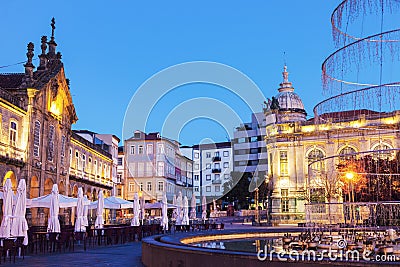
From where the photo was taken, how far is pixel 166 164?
77125mm

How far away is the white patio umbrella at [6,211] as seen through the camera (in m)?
16.9

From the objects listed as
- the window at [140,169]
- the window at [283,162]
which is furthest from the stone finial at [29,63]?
the window at [140,169]

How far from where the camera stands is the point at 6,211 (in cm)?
1725

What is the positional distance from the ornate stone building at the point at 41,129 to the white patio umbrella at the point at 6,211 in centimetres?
1038

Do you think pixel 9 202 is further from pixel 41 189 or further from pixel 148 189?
pixel 148 189

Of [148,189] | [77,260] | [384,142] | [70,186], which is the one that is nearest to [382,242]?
[77,260]

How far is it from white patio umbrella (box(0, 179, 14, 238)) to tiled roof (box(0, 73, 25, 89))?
1905cm

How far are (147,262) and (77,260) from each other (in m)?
3.44

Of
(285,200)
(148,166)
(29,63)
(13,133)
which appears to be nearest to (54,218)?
(13,133)

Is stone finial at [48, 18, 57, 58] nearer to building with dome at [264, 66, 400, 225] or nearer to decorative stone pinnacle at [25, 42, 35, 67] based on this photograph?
decorative stone pinnacle at [25, 42, 35, 67]

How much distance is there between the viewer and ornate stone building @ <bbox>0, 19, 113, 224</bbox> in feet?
95.3

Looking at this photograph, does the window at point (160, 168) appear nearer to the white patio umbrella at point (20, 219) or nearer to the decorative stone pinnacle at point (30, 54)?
the decorative stone pinnacle at point (30, 54)

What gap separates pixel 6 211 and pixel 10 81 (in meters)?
21.3

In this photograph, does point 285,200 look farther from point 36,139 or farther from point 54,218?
point 54,218
